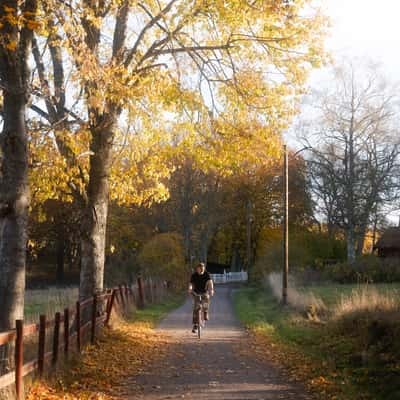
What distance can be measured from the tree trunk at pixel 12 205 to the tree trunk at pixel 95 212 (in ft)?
19.5

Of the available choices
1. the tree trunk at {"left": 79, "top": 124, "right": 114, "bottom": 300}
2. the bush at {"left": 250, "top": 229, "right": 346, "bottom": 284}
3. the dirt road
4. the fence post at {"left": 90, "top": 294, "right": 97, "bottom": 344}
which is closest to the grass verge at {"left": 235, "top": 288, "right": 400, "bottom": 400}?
the dirt road

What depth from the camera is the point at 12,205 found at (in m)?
9.80

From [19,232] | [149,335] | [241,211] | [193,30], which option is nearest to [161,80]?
[193,30]

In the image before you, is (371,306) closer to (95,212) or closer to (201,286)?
(201,286)

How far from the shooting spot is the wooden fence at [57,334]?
8234 mm

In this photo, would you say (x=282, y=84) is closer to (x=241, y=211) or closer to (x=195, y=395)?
(x=195, y=395)

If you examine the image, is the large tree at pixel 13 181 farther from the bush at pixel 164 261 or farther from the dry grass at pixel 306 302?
the bush at pixel 164 261

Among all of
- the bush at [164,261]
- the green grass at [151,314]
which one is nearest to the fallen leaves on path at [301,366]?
the green grass at [151,314]

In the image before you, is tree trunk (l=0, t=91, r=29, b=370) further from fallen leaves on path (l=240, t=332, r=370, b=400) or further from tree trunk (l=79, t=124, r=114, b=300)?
tree trunk (l=79, t=124, r=114, b=300)

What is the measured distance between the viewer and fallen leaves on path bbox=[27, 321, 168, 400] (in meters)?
9.48

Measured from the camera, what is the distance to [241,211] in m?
69.1

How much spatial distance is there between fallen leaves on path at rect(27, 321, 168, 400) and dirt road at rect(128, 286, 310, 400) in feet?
1.03

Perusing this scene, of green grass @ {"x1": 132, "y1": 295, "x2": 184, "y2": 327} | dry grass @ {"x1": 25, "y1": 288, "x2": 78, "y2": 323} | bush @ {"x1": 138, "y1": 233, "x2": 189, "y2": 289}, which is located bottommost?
green grass @ {"x1": 132, "y1": 295, "x2": 184, "y2": 327}

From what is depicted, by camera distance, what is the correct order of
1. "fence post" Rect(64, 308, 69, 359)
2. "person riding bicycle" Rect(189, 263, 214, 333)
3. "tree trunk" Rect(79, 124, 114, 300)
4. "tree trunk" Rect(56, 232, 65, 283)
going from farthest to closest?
"tree trunk" Rect(56, 232, 65, 283)
"person riding bicycle" Rect(189, 263, 214, 333)
"tree trunk" Rect(79, 124, 114, 300)
"fence post" Rect(64, 308, 69, 359)
